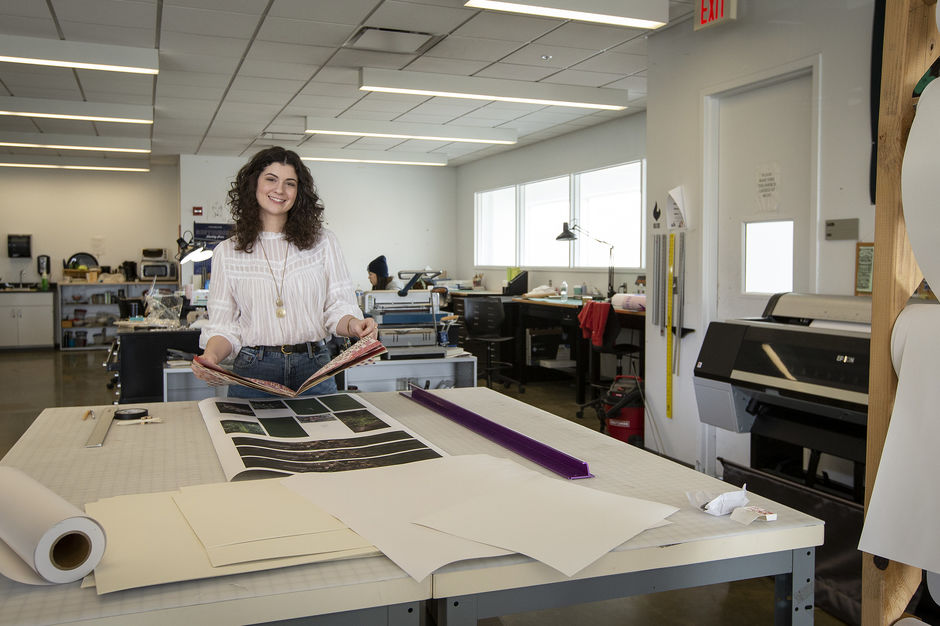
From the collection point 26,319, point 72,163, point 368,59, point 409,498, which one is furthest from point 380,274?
point 72,163

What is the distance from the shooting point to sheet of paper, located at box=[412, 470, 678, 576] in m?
1.00

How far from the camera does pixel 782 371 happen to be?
93.0 inches

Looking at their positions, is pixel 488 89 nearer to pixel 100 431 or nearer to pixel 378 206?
pixel 100 431

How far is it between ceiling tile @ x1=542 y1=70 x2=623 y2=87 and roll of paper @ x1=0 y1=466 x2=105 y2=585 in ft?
18.2

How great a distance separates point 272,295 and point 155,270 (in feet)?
31.0

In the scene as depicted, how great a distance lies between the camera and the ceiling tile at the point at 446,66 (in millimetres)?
5664

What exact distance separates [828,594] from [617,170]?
563cm

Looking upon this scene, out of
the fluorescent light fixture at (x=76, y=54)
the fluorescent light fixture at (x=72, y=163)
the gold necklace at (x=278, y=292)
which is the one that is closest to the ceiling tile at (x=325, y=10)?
the fluorescent light fixture at (x=76, y=54)

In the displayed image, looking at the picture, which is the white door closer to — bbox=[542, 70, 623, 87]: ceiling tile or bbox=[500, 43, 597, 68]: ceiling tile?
bbox=[500, 43, 597, 68]: ceiling tile

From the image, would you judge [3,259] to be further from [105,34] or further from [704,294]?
[704,294]

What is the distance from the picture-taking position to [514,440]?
1540mm

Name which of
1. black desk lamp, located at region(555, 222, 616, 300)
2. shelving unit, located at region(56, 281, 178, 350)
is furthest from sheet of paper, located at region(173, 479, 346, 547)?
shelving unit, located at region(56, 281, 178, 350)

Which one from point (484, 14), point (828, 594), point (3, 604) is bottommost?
point (828, 594)

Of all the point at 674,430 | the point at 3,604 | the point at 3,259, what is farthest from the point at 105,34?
the point at 3,259
